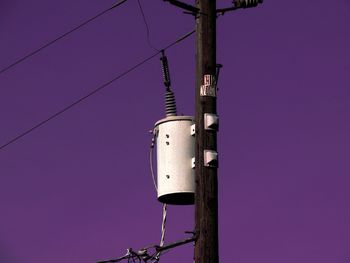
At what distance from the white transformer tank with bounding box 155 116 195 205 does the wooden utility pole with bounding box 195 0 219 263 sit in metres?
0.25

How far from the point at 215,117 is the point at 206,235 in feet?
4.62

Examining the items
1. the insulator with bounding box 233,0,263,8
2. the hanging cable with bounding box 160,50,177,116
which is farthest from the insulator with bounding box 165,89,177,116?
the insulator with bounding box 233,0,263,8

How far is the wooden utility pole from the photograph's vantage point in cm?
1173

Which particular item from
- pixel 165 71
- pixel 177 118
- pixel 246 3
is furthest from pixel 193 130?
pixel 246 3

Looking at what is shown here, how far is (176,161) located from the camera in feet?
41.0

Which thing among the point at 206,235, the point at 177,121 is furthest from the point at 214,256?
the point at 177,121

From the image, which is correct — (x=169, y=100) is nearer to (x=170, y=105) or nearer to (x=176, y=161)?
(x=170, y=105)

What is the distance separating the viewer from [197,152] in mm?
12227

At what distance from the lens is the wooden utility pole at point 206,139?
11727 mm

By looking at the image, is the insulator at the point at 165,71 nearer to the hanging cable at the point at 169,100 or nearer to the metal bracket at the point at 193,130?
the hanging cable at the point at 169,100

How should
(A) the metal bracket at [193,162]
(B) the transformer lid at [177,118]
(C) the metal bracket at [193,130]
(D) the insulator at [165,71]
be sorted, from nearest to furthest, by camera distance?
(A) the metal bracket at [193,162] → (C) the metal bracket at [193,130] → (B) the transformer lid at [177,118] → (D) the insulator at [165,71]

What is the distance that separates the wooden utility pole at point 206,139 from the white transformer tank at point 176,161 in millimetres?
253

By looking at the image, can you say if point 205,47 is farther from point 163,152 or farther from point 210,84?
point 163,152

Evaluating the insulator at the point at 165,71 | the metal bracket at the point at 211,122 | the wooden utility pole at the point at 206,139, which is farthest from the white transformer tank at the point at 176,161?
the insulator at the point at 165,71
